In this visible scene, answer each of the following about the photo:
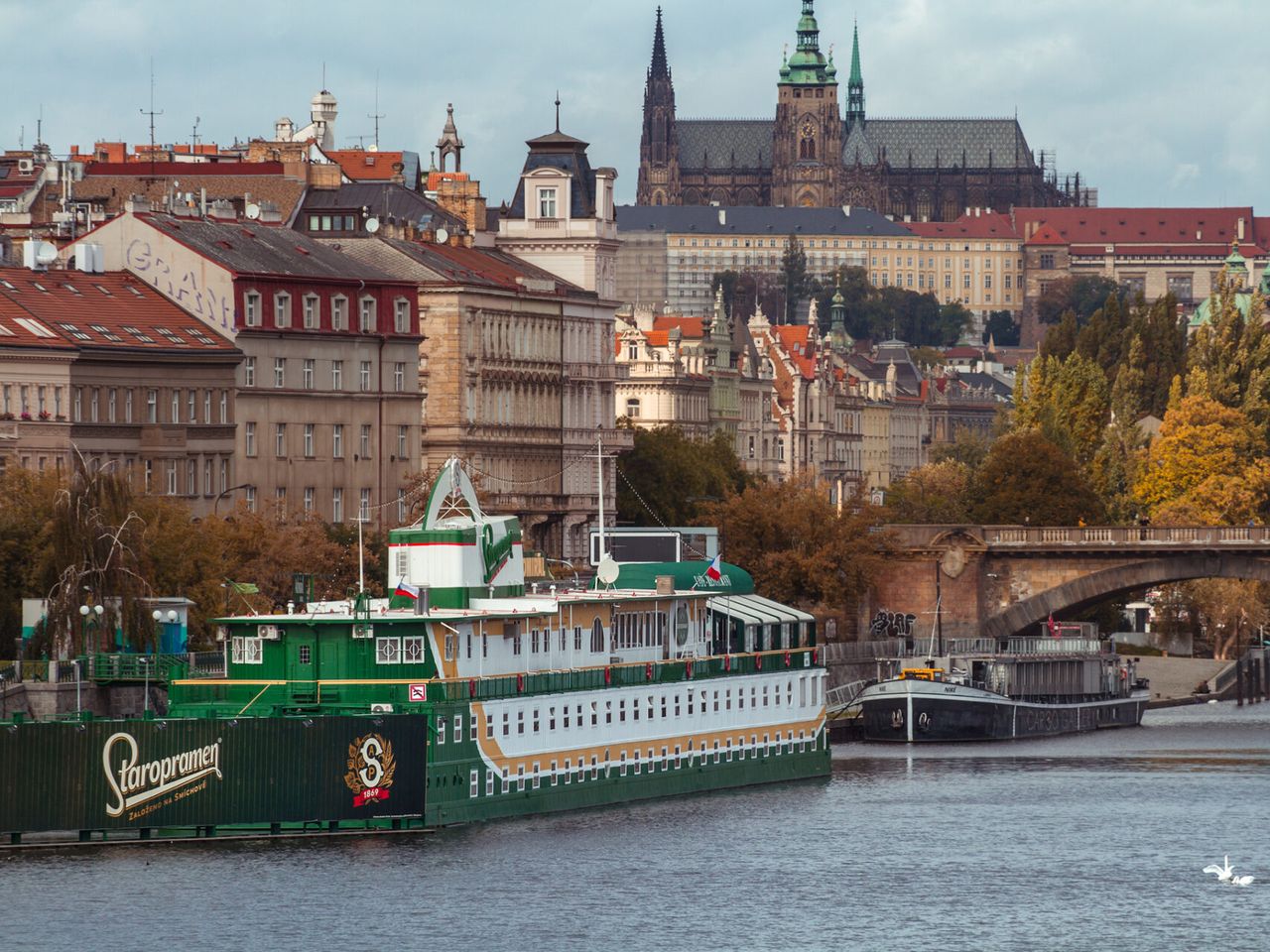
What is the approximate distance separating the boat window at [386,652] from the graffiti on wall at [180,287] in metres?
38.2

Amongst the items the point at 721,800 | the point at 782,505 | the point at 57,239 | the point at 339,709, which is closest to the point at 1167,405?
the point at 782,505

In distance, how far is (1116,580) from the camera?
453 ft

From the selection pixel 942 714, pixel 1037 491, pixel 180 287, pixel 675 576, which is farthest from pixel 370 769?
pixel 1037 491

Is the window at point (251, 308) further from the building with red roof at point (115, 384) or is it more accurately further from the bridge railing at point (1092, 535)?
Answer: the bridge railing at point (1092, 535)

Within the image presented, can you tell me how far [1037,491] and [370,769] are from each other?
84.5 meters

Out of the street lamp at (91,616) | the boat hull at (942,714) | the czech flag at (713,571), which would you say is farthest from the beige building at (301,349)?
the street lamp at (91,616)

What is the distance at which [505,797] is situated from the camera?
86.0 metres

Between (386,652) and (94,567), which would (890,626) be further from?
(386,652)

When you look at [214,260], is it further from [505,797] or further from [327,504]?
[505,797]

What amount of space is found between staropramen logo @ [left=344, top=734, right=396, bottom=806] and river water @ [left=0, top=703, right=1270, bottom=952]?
3.29ft

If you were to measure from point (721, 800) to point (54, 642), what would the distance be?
15.8m

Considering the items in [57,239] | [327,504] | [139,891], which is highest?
[57,239]

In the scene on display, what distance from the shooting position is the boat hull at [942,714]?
121 metres

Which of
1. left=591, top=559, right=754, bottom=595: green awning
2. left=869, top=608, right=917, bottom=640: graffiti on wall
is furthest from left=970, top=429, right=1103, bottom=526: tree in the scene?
left=591, top=559, right=754, bottom=595: green awning
